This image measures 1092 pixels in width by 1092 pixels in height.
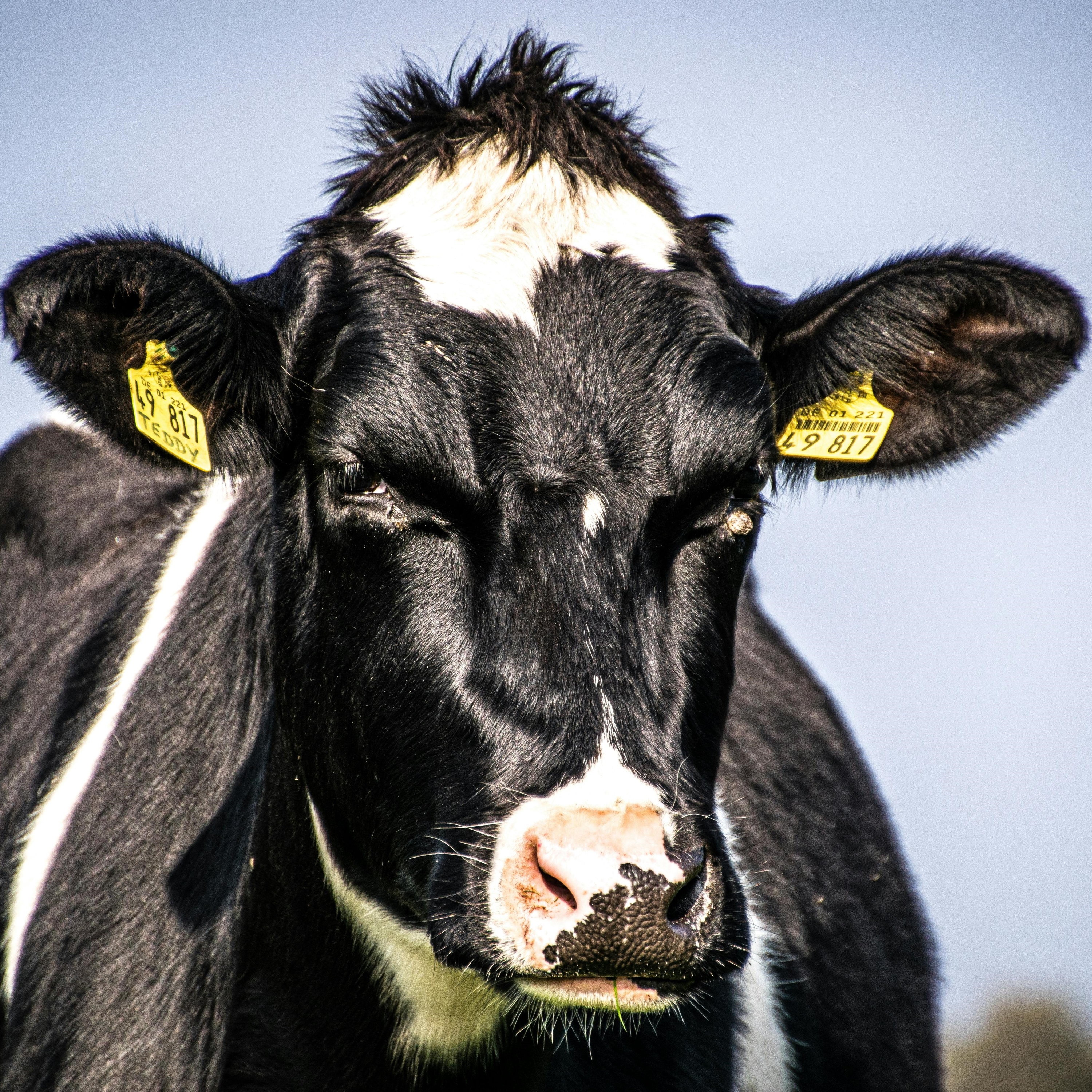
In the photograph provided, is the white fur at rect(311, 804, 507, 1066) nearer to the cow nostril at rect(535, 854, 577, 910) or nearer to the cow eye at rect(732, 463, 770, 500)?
the cow nostril at rect(535, 854, 577, 910)

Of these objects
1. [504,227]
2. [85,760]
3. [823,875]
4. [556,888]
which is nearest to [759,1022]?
[823,875]

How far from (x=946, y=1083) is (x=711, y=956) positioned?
4.09 m

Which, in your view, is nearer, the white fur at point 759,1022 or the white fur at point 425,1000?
the white fur at point 425,1000

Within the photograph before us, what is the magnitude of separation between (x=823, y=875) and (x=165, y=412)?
3469 millimetres

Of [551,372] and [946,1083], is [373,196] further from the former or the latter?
[946,1083]

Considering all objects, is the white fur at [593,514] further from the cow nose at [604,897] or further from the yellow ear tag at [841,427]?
the yellow ear tag at [841,427]

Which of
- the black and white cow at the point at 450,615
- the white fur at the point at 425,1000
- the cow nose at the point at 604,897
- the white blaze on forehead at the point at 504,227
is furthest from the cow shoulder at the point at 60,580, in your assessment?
the cow nose at the point at 604,897

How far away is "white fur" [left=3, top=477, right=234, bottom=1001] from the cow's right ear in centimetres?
65

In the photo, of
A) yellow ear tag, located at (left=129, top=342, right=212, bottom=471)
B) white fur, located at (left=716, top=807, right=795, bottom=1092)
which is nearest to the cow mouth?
white fur, located at (left=716, top=807, right=795, bottom=1092)

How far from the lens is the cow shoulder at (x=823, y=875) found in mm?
5141

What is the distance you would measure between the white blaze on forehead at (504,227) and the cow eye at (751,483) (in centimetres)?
57

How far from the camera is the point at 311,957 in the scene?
11.6 feet

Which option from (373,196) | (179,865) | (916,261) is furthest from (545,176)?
(179,865)

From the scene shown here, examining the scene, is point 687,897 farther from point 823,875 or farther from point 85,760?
point 823,875
